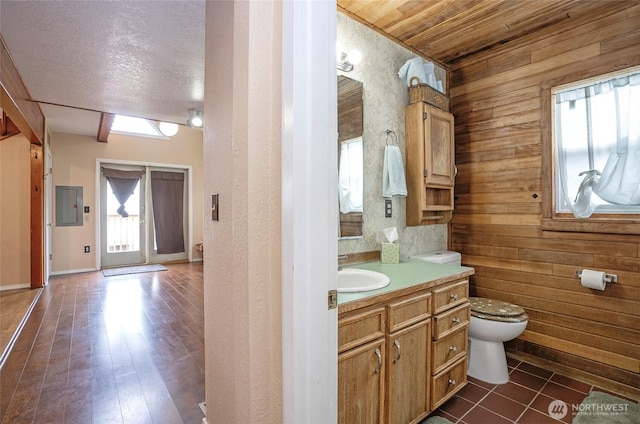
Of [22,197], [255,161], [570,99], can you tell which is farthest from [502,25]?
[22,197]

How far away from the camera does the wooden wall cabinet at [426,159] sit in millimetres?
2242

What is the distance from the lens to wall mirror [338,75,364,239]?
1.98 meters

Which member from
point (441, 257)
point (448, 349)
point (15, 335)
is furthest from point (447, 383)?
point (15, 335)

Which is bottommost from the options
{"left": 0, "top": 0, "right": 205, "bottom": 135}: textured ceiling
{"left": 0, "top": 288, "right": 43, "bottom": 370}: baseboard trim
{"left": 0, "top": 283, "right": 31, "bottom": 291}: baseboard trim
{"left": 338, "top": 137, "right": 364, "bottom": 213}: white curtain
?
{"left": 0, "top": 288, "right": 43, "bottom": 370}: baseboard trim

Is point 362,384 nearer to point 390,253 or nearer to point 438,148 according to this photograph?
point 390,253

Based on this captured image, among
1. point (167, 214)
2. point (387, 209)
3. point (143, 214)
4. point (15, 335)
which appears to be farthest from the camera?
point (167, 214)

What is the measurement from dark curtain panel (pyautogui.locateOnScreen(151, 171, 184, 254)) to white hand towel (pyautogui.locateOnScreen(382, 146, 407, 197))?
205 inches

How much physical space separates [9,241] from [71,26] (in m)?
3.76

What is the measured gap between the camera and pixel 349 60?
1989mm

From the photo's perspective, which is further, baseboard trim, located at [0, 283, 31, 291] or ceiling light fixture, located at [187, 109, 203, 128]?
baseboard trim, located at [0, 283, 31, 291]

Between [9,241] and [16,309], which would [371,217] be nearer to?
[16,309]

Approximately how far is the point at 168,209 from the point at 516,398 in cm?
609

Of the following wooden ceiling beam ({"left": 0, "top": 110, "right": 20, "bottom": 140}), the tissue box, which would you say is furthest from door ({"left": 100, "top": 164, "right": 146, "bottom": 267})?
the tissue box

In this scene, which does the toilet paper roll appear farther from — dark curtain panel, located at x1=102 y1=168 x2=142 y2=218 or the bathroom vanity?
dark curtain panel, located at x1=102 y1=168 x2=142 y2=218
